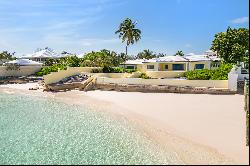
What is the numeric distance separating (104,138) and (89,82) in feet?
77.7

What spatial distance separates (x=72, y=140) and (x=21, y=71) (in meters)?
41.1

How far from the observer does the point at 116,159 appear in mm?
15344

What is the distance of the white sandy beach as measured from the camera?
1590 cm

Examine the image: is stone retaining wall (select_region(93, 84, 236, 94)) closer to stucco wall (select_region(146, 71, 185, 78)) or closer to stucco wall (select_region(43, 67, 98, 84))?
stucco wall (select_region(43, 67, 98, 84))

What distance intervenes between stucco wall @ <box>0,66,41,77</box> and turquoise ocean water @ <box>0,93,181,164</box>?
88.5 ft

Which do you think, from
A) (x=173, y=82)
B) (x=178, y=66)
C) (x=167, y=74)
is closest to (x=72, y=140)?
(x=173, y=82)

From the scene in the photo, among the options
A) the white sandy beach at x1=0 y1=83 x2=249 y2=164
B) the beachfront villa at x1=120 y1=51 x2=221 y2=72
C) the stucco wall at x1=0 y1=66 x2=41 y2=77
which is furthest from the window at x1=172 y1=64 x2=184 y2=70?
the stucco wall at x1=0 y1=66 x2=41 y2=77

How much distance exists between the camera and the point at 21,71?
5656 centimetres

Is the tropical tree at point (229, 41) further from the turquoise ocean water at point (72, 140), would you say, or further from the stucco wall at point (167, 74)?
the turquoise ocean water at point (72, 140)

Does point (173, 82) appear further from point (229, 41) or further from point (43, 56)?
point (43, 56)

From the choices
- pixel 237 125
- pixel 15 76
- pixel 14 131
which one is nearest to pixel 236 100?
pixel 237 125

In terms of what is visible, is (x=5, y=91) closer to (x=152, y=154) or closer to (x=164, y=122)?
(x=164, y=122)

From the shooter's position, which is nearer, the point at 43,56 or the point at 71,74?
the point at 71,74

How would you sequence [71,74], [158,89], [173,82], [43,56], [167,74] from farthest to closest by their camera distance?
[43,56] < [167,74] < [71,74] < [173,82] < [158,89]
